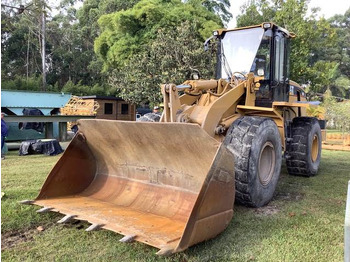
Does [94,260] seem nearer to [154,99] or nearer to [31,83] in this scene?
[154,99]

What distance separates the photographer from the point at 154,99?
50.0 ft

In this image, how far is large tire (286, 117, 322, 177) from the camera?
6.34m

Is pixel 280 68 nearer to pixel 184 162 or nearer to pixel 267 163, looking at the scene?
pixel 267 163

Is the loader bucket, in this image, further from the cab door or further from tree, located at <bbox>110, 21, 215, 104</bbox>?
tree, located at <bbox>110, 21, 215, 104</bbox>

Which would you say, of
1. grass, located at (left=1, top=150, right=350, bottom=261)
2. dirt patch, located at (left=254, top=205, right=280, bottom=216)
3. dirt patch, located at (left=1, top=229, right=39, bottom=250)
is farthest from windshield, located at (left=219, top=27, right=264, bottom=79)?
dirt patch, located at (left=1, top=229, right=39, bottom=250)

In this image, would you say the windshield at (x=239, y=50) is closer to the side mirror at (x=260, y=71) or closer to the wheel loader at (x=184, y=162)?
the wheel loader at (x=184, y=162)

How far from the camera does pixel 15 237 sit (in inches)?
141

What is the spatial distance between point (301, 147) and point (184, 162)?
3.13 meters

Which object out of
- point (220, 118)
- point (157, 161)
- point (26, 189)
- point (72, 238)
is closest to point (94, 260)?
point (72, 238)

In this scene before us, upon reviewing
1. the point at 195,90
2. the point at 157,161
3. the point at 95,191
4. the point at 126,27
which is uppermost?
the point at 126,27

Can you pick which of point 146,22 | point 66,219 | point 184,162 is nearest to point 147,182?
point 184,162

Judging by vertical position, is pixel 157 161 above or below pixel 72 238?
above

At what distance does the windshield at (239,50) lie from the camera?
5652 mm

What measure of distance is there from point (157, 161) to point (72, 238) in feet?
4.31
